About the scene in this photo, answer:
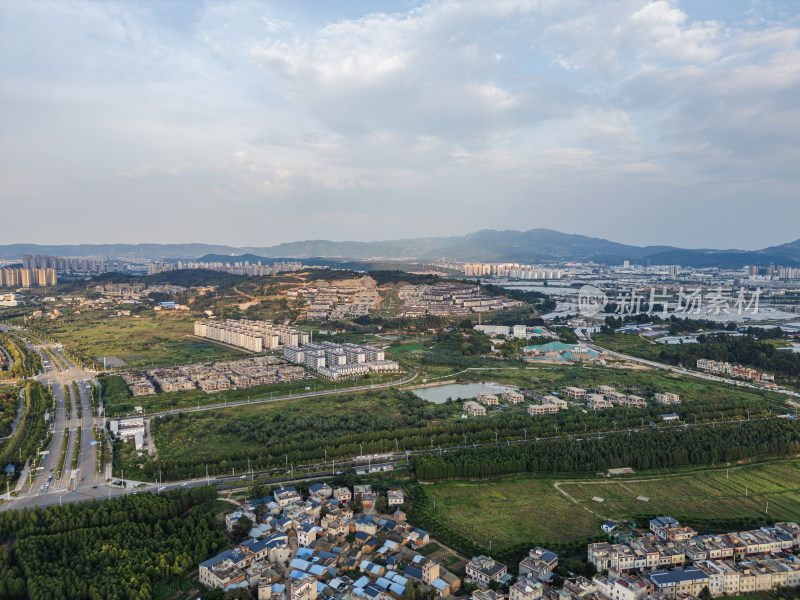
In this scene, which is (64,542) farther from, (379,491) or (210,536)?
(379,491)

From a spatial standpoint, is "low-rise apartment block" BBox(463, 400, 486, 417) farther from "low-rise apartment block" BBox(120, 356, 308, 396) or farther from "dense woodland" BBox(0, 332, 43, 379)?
"dense woodland" BBox(0, 332, 43, 379)

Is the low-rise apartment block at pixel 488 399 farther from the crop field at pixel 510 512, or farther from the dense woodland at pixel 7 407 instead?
the dense woodland at pixel 7 407

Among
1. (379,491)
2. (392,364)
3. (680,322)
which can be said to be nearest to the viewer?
(379,491)

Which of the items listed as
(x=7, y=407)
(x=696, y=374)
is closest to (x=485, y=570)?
(x=7, y=407)

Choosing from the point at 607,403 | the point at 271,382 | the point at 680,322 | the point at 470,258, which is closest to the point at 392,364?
the point at 271,382

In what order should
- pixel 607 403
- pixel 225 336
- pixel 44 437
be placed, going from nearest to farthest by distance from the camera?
pixel 44 437, pixel 607 403, pixel 225 336
